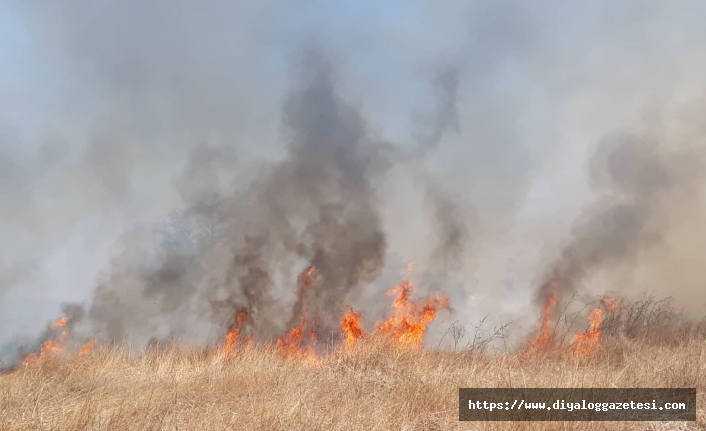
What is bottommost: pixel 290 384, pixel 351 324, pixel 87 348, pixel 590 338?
pixel 290 384

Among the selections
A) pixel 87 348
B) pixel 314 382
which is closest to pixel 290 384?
pixel 314 382

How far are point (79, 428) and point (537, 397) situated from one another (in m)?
5.31

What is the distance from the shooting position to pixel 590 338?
9.73m

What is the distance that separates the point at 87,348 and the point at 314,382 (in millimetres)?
6919

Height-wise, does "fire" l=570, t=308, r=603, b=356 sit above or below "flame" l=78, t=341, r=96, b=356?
above

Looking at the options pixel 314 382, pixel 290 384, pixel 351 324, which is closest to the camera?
pixel 290 384

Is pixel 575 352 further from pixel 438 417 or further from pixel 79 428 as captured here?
pixel 79 428

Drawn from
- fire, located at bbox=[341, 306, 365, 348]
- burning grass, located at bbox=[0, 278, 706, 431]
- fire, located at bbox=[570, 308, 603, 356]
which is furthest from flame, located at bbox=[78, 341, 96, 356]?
fire, located at bbox=[570, 308, 603, 356]

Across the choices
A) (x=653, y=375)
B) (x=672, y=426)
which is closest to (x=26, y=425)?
(x=672, y=426)

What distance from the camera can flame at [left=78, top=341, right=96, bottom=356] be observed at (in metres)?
9.85

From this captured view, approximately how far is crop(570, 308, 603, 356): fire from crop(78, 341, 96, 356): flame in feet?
35.1

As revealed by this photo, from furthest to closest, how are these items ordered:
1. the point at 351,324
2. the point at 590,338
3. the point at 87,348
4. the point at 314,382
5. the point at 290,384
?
the point at 351,324 → the point at 87,348 → the point at 590,338 → the point at 314,382 → the point at 290,384

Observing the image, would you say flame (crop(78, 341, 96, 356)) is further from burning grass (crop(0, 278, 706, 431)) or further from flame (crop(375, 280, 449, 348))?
flame (crop(375, 280, 449, 348))

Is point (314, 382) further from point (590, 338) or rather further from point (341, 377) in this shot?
point (590, 338)
